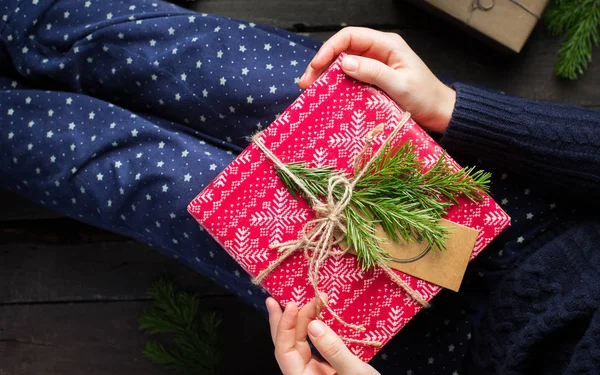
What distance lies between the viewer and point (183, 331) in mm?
1084

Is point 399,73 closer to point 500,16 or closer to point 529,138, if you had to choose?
point 529,138

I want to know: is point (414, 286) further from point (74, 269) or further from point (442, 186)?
point (74, 269)

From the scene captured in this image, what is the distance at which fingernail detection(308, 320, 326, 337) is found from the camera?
643mm

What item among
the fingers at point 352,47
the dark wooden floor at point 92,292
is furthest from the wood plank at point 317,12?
the fingers at point 352,47

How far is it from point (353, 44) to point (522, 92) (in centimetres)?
54

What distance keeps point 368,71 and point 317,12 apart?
1.75 ft

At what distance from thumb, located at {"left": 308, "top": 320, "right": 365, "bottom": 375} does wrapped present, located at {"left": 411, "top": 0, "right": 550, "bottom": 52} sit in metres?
0.66

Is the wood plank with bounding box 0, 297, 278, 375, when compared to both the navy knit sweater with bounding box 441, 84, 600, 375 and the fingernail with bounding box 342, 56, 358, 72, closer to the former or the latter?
the navy knit sweater with bounding box 441, 84, 600, 375

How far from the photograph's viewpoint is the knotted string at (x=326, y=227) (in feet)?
2.03

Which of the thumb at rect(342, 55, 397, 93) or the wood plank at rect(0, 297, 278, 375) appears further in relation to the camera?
the wood plank at rect(0, 297, 278, 375)

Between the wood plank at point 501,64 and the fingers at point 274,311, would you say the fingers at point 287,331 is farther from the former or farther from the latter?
the wood plank at point 501,64

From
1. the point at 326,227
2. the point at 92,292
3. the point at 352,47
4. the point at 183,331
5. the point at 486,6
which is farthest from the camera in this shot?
the point at 92,292

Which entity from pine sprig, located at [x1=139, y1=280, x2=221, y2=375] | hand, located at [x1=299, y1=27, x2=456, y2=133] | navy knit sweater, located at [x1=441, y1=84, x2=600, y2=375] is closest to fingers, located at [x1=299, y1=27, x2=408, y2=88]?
hand, located at [x1=299, y1=27, x2=456, y2=133]

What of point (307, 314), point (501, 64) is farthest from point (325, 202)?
point (501, 64)
